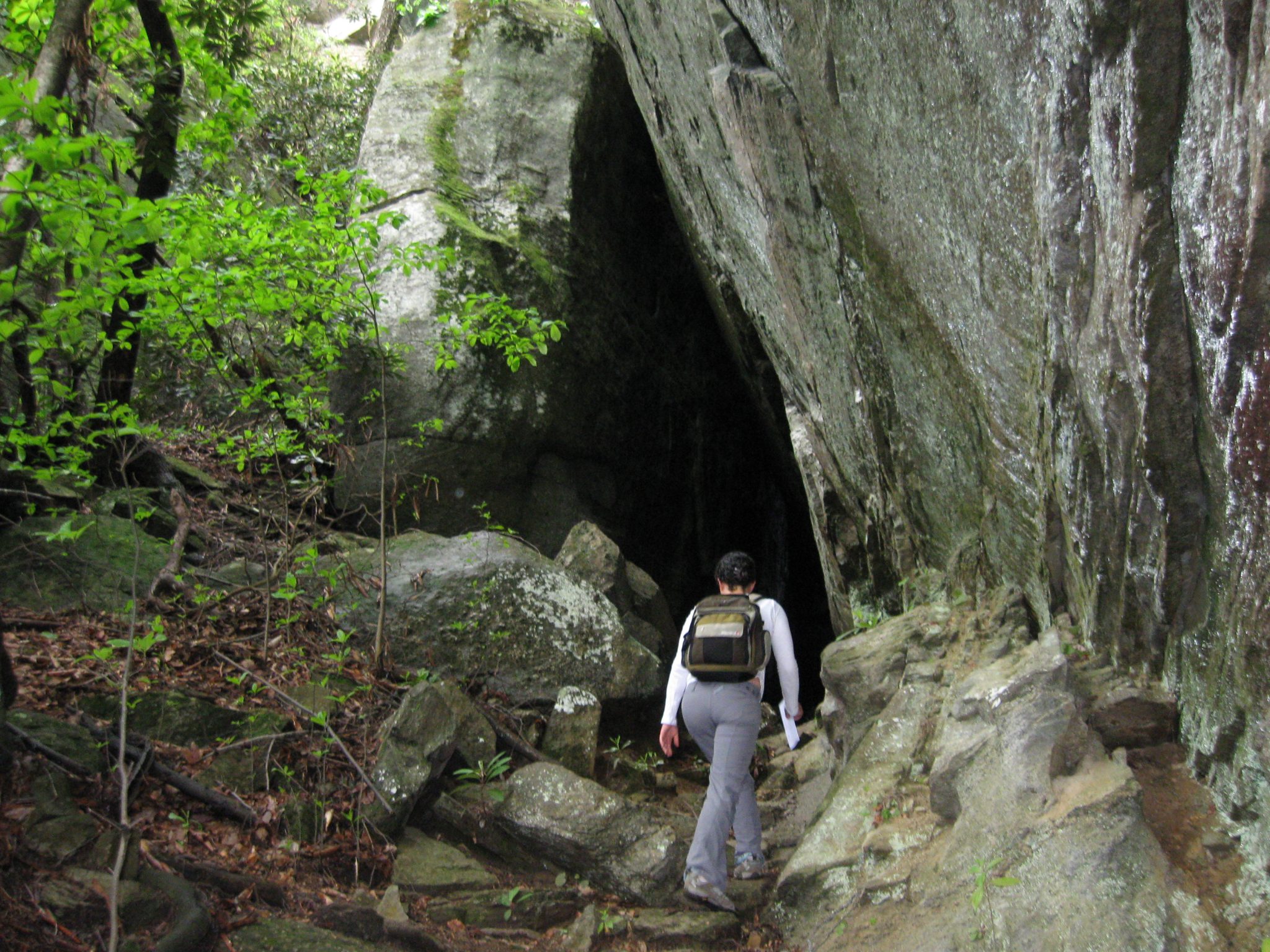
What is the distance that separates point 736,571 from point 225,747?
3.29m

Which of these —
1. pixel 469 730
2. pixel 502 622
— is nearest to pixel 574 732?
pixel 469 730

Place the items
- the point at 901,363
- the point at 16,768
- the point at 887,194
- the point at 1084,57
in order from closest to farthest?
the point at 1084,57 → the point at 16,768 → the point at 887,194 → the point at 901,363

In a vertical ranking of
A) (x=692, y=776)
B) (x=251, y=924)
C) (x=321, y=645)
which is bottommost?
(x=692, y=776)

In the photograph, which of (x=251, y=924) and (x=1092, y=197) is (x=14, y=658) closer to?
(x=251, y=924)

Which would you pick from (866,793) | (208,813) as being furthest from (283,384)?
(866,793)

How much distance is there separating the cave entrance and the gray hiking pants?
683 centimetres

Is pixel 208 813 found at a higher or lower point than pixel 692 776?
higher

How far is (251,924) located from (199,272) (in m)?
3.96

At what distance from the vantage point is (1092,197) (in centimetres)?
355

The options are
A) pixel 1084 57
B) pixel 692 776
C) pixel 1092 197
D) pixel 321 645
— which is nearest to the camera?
pixel 1084 57

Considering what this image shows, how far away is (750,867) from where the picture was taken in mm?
5137

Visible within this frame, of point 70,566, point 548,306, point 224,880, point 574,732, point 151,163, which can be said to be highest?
point 151,163

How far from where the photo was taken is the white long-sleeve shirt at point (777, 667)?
5.01m

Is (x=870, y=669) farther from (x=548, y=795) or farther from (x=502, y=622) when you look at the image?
(x=502, y=622)
